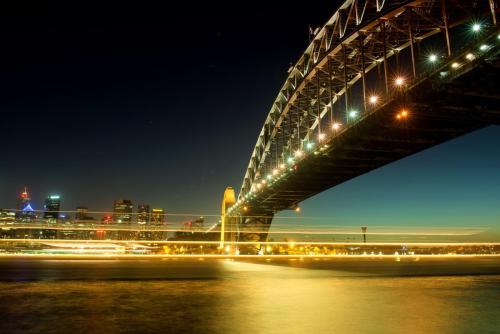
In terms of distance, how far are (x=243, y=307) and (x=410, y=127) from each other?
2553cm

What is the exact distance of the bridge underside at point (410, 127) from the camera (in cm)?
1978

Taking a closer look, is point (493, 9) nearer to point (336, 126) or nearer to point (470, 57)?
point (470, 57)

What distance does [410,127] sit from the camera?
86.6 feet

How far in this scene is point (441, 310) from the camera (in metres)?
3.67

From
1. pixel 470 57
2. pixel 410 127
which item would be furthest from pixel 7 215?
pixel 410 127

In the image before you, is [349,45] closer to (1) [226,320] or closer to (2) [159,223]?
(2) [159,223]

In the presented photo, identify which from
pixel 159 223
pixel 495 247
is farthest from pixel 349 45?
pixel 159 223

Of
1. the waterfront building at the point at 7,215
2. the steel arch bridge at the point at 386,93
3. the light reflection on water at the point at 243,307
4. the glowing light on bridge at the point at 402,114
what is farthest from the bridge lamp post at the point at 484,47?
the waterfront building at the point at 7,215

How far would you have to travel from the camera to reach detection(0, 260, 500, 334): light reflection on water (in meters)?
2.95

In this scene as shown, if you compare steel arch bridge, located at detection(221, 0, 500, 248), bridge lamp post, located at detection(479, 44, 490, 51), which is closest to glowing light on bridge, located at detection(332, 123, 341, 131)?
steel arch bridge, located at detection(221, 0, 500, 248)

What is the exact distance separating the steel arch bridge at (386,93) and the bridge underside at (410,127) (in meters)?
0.06

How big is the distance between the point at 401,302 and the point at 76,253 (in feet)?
37.7

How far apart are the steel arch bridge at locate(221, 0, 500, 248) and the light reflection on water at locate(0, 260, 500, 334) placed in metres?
8.82

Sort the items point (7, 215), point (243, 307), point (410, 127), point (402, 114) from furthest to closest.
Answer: point (410, 127)
point (402, 114)
point (7, 215)
point (243, 307)
